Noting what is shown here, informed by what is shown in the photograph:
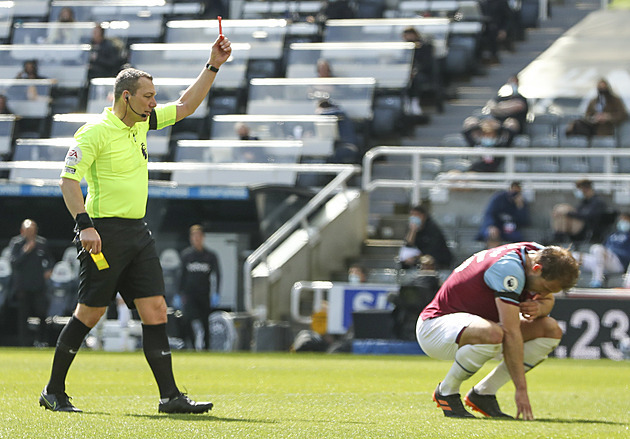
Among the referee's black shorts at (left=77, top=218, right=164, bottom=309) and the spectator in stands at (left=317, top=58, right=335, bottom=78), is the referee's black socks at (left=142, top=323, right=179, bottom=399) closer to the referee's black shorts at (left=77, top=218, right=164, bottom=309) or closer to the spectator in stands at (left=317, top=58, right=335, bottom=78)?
the referee's black shorts at (left=77, top=218, right=164, bottom=309)

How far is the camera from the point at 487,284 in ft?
22.9

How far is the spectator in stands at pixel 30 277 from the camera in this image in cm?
1734

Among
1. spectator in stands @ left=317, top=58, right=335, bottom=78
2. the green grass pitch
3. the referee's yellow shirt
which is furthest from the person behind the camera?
spectator in stands @ left=317, top=58, right=335, bottom=78

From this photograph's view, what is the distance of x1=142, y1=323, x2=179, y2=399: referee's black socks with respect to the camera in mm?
6836

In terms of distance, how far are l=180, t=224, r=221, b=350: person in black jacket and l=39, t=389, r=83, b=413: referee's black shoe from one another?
9.75 meters

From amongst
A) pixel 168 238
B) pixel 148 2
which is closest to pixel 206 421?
pixel 168 238

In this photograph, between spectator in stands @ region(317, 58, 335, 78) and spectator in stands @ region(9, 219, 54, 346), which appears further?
spectator in stands @ region(317, 58, 335, 78)

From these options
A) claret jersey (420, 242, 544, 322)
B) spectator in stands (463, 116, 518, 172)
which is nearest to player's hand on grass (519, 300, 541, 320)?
claret jersey (420, 242, 544, 322)

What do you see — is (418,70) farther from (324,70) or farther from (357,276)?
(357,276)

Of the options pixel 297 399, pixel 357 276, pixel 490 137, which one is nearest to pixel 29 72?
pixel 490 137

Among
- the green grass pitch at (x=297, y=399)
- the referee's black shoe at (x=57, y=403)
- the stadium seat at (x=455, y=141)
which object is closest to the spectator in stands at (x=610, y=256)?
the green grass pitch at (x=297, y=399)

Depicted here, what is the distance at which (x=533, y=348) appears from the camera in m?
7.29

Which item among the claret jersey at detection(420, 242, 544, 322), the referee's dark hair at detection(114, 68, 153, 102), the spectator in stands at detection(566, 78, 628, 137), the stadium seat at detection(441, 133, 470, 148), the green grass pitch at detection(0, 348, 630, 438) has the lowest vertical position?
the green grass pitch at detection(0, 348, 630, 438)

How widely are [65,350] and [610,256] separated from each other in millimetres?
11043
